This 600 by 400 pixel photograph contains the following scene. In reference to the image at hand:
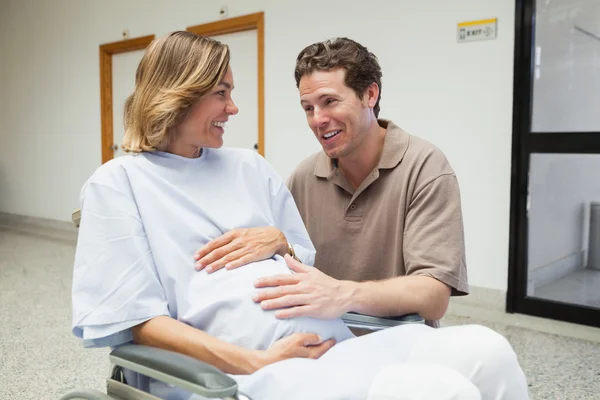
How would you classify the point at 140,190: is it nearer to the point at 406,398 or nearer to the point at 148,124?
the point at 148,124

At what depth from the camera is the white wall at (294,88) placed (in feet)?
10.6

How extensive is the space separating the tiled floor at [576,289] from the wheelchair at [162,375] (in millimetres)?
2821

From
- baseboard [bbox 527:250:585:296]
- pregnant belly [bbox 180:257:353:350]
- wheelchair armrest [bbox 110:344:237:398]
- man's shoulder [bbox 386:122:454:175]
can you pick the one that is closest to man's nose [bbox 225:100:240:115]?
pregnant belly [bbox 180:257:353:350]

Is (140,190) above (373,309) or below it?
above

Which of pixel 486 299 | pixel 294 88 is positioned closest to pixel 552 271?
pixel 486 299

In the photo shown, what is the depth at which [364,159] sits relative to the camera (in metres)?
1.61

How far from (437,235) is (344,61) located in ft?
1.82

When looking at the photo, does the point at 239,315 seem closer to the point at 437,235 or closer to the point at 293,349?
the point at 293,349

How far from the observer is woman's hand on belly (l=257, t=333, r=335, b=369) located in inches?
41.4

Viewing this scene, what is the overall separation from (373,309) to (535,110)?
2.38 m

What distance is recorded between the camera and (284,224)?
4.91 ft

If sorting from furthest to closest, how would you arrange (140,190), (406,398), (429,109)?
(429,109)
(140,190)
(406,398)

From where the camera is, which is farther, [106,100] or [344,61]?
[106,100]

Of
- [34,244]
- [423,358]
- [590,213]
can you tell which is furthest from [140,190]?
[34,244]
